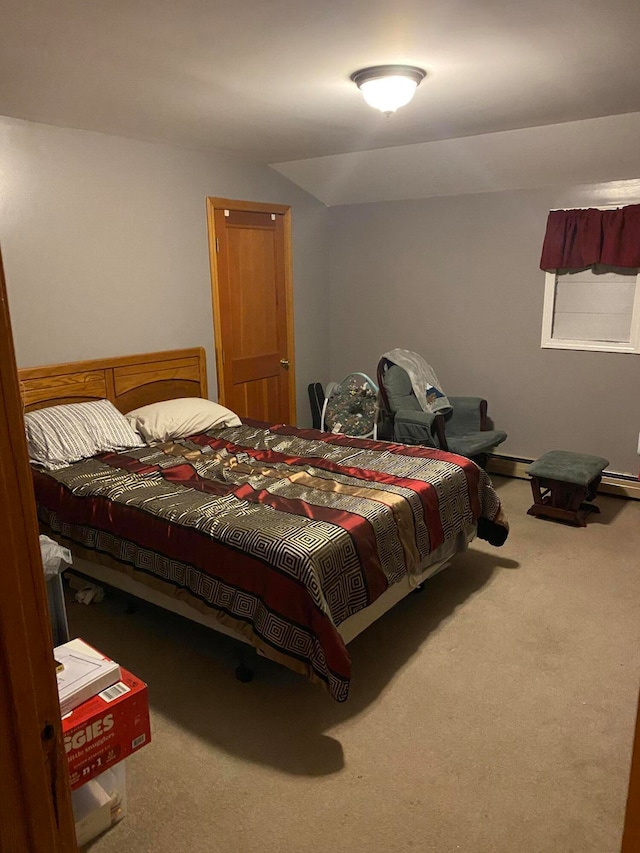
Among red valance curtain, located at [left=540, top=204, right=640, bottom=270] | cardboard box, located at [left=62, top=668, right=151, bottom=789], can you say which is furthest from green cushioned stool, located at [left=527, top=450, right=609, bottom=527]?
cardboard box, located at [left=62, top=668, right=151, bottom=789]

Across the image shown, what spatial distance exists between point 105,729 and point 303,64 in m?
2.51

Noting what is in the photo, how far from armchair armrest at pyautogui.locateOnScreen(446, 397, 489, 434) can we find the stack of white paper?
11.3 ft

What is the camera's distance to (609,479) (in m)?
Answer: 4.72

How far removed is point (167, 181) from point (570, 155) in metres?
2.66

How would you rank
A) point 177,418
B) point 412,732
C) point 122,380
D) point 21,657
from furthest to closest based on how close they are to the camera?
1. point 122,380
2. point 177,418
3. point 412,732
4. point 21,657

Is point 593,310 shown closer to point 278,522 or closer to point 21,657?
point 278,522

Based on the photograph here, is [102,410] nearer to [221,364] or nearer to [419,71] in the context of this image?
[221,364]

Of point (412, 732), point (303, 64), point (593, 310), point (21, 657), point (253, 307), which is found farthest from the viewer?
point (253, 307)

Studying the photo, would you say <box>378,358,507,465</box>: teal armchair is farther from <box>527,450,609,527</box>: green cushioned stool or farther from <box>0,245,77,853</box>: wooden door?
<box>0,245,77,853</box>: wooden door

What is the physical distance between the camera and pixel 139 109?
10.8 feet

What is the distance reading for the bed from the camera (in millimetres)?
2406

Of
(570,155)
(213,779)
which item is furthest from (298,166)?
(213,779)

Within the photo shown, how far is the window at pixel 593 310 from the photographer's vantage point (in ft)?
14.8

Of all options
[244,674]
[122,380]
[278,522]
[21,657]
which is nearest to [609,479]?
[278,522]
